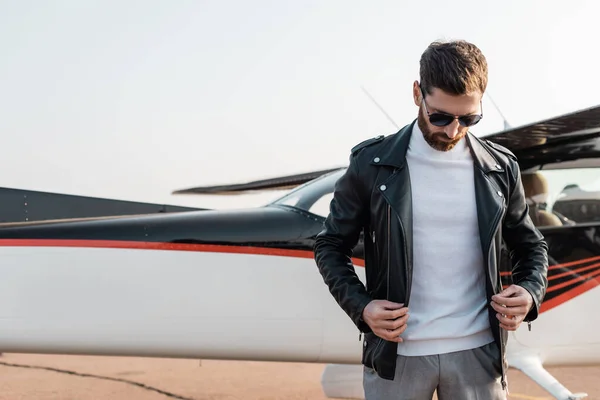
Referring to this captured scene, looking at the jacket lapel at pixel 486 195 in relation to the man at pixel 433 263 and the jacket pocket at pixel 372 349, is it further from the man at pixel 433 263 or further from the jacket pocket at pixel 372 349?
the jacket pocket at pixel 372 349

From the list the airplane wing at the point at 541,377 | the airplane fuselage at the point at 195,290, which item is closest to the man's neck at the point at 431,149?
the airplane fuselage at the point at 195,290

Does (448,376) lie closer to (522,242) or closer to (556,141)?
(522,242)

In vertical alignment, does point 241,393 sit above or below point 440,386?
below

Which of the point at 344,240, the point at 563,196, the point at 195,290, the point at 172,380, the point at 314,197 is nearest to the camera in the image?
the point at 344,240

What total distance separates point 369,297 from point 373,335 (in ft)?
0.37

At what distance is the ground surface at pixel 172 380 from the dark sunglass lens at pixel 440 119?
3.46 metres

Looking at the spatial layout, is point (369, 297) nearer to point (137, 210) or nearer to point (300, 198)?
point (300, 198)

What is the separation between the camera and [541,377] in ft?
11.3

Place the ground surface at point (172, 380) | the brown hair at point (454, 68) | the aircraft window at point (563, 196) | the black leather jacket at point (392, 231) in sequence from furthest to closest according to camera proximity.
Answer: the ground surface at point (172, 380) < the aircraft window at point (563, 196) < the black leather jacket at point (392, 231) < the brown hair at point (454, 68)

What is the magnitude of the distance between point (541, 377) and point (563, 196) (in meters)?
1.04

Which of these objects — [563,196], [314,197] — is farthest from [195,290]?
[563,196]

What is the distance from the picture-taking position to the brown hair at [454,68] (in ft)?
4.84

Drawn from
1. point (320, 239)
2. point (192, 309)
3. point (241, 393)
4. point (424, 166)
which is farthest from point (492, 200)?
point (241, 393)

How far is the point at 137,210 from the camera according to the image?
7824 mm
